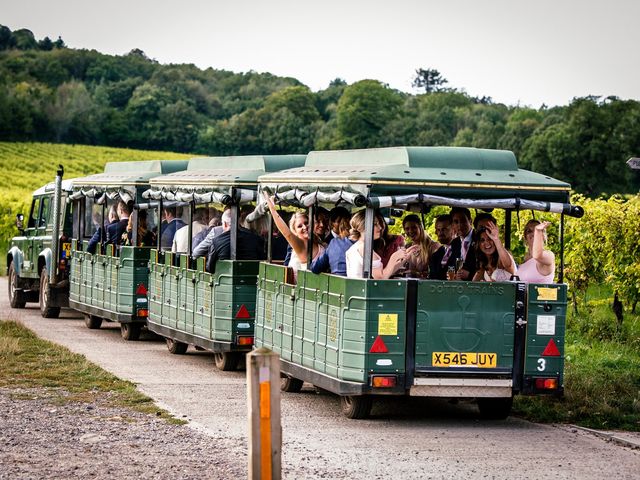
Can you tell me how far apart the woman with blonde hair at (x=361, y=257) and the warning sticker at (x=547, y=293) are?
1.32 metres

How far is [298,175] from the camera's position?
14.0m

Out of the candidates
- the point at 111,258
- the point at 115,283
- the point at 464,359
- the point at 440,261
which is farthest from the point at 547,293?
the point at 111,258

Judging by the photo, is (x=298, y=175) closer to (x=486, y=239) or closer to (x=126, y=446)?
(x=486, y=239)

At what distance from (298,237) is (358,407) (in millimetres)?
2284

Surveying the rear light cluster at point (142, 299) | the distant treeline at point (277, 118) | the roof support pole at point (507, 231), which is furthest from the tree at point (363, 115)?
the roof support pole at point (507, 231)

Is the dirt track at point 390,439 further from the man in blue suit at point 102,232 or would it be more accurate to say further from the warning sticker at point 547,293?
the man in blue suit at point 102,232

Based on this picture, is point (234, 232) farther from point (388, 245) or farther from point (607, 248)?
point (607, 248)

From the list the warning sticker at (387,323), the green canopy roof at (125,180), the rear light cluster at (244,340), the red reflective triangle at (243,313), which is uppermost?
the green canopy roof at (125,180)

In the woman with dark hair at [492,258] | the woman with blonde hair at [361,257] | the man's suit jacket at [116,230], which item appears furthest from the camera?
the man's suit jacket at [116,230]

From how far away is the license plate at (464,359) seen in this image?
1208cm

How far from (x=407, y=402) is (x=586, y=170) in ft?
239

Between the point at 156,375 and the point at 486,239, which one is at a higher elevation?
the point at 486,239

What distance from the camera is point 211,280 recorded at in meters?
16.4

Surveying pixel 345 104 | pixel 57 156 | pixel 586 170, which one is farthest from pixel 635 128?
pixel 345 104
